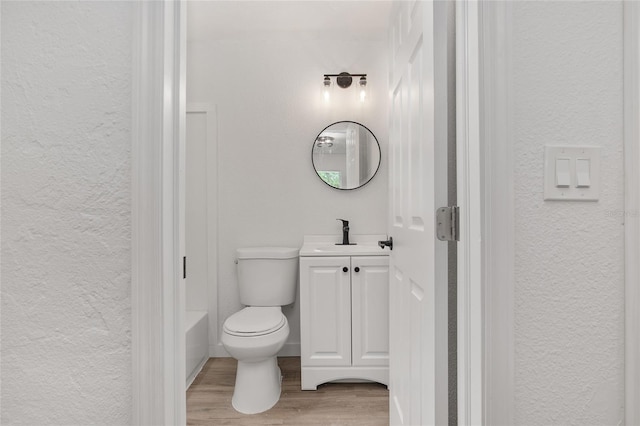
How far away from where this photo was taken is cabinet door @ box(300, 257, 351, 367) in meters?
2.01

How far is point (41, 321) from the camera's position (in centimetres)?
74

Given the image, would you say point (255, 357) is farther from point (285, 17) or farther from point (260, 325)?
point (285, 17)

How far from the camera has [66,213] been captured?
736mm

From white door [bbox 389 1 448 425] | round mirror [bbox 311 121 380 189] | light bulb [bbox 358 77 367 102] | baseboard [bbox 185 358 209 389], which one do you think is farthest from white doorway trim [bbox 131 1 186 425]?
light bulb [bbox 358 77 367 102]

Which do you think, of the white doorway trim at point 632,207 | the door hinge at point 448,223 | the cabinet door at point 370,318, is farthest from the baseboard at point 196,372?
the white doorway trim at point 632,207

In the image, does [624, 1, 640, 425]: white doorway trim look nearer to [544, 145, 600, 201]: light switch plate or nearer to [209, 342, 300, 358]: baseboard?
[544, 145, 600, 201]: light switch plate

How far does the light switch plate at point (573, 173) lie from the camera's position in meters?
0.70

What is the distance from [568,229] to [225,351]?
2361 mm

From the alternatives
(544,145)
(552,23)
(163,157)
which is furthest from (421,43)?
(163,157)

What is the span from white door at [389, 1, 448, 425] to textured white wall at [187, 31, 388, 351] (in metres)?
1.02

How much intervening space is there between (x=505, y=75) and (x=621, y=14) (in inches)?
11.6

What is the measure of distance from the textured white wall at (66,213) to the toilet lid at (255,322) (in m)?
1.03

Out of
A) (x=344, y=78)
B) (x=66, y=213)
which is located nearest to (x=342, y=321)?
(x=66, y=213)

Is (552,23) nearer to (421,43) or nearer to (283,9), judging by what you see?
(421,43)
